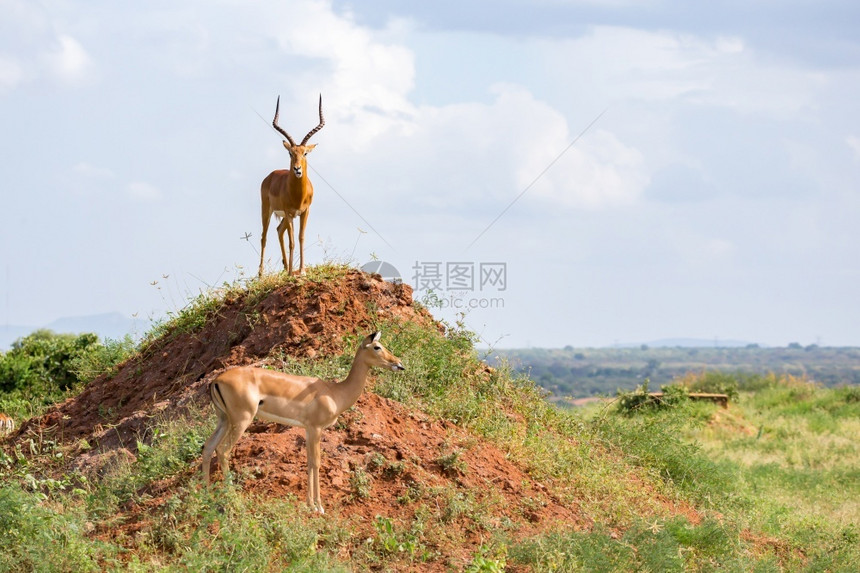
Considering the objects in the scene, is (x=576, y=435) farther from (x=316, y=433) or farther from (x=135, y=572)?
(x=135, y=572)

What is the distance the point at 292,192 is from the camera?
1288cm

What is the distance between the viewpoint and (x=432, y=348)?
11.9 m

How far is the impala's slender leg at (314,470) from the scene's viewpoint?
8.29m

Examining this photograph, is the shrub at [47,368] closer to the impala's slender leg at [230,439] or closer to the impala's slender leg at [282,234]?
the impala's slender leg at [282,234]

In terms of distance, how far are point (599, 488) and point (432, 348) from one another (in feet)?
8.66

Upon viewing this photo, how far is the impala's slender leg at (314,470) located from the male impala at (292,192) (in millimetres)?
4923

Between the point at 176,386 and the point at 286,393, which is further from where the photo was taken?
the point at 176,386

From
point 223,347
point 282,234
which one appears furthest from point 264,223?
point 223,347

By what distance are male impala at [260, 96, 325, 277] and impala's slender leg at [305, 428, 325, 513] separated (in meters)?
4.92

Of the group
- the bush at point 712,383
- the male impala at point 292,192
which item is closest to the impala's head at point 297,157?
the male impala at point 292,192

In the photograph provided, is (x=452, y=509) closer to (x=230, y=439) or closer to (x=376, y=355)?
(x=376, y=355)

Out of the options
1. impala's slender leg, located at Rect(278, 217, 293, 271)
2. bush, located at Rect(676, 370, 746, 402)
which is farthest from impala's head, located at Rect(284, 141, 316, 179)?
bush, located at Rect(676, 370, 746, 402)

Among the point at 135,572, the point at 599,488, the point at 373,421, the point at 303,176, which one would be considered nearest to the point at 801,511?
the point at 599,488

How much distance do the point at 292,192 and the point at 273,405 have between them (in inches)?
207
